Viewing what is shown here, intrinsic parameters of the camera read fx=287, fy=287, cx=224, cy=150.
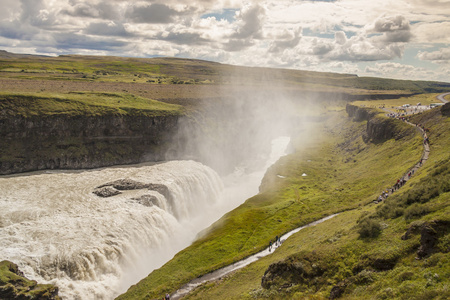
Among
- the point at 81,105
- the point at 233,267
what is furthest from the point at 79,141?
the point at 233,267

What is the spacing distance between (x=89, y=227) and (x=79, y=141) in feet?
133

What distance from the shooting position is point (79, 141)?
8856cm

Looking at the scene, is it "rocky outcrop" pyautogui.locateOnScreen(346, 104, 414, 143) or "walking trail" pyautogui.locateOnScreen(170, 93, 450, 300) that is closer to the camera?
"walking trail" pyautogui.locateOnScreen(170, 93, 450, 300)

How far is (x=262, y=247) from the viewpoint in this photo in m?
62.1

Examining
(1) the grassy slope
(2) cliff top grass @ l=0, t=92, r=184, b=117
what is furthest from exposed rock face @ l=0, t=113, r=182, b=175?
(1) the grassy slope

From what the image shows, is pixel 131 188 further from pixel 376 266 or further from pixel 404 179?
pixel 404 179

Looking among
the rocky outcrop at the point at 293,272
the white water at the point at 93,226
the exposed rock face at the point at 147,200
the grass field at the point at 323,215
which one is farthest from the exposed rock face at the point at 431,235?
the exposed rock face at the point at 147,200

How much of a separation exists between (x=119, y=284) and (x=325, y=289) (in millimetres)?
37697

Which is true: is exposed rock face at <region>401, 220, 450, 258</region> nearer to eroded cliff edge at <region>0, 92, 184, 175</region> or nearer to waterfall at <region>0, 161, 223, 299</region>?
waterfall at <region>0, 161, 223, 299</region>

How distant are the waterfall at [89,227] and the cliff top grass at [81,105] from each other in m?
21.7

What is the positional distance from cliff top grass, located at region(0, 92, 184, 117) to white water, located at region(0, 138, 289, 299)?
21403 millimetres

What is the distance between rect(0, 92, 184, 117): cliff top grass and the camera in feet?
273

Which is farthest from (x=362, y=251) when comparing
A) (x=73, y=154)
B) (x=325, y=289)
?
(x=73, y=154)

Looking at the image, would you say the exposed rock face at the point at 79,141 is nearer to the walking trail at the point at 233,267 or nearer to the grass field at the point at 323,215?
the grass field at the point at 323,215
